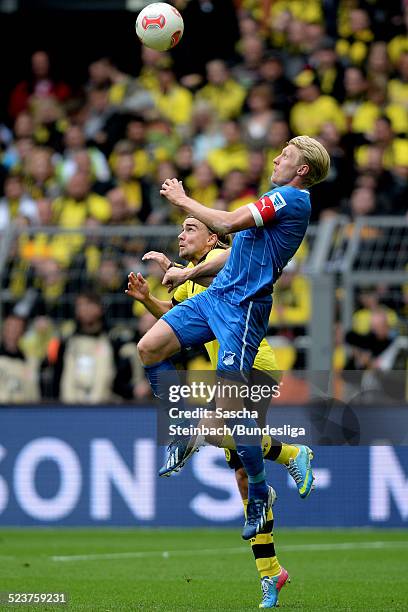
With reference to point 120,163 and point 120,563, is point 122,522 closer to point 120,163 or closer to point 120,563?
point 120,563

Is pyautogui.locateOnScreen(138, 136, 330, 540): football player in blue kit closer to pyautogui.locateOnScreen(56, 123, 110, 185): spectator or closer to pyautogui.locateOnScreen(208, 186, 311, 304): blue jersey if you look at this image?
pyautogui.locateOnScreen(208, 186, 311, 304): blue jersey

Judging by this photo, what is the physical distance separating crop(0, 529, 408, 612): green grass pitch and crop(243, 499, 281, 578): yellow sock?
0.23 meters

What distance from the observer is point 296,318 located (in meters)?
13.9

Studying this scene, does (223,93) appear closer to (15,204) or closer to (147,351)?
(15,204)

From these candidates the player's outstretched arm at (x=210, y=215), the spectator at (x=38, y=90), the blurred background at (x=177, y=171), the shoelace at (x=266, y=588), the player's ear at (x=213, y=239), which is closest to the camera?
the player's outstretched arm at (x=210, y=215)

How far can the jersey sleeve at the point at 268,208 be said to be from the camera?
851 cm

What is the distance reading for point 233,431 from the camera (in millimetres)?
8617

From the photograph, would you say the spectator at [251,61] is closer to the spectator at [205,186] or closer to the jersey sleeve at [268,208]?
the spectator at [205,186]

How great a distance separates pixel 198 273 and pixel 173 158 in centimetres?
787

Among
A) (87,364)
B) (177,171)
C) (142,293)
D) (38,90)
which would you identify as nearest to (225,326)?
(142,293)

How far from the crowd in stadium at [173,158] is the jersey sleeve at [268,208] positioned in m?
5.03

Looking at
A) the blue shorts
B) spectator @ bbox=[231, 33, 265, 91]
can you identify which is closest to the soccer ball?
the blue shorts

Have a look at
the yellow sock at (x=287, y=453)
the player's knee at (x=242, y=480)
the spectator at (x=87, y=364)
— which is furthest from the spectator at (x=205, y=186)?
the yellow sock at (x=287, y=453)

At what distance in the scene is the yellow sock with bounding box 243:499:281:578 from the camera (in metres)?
9.02
